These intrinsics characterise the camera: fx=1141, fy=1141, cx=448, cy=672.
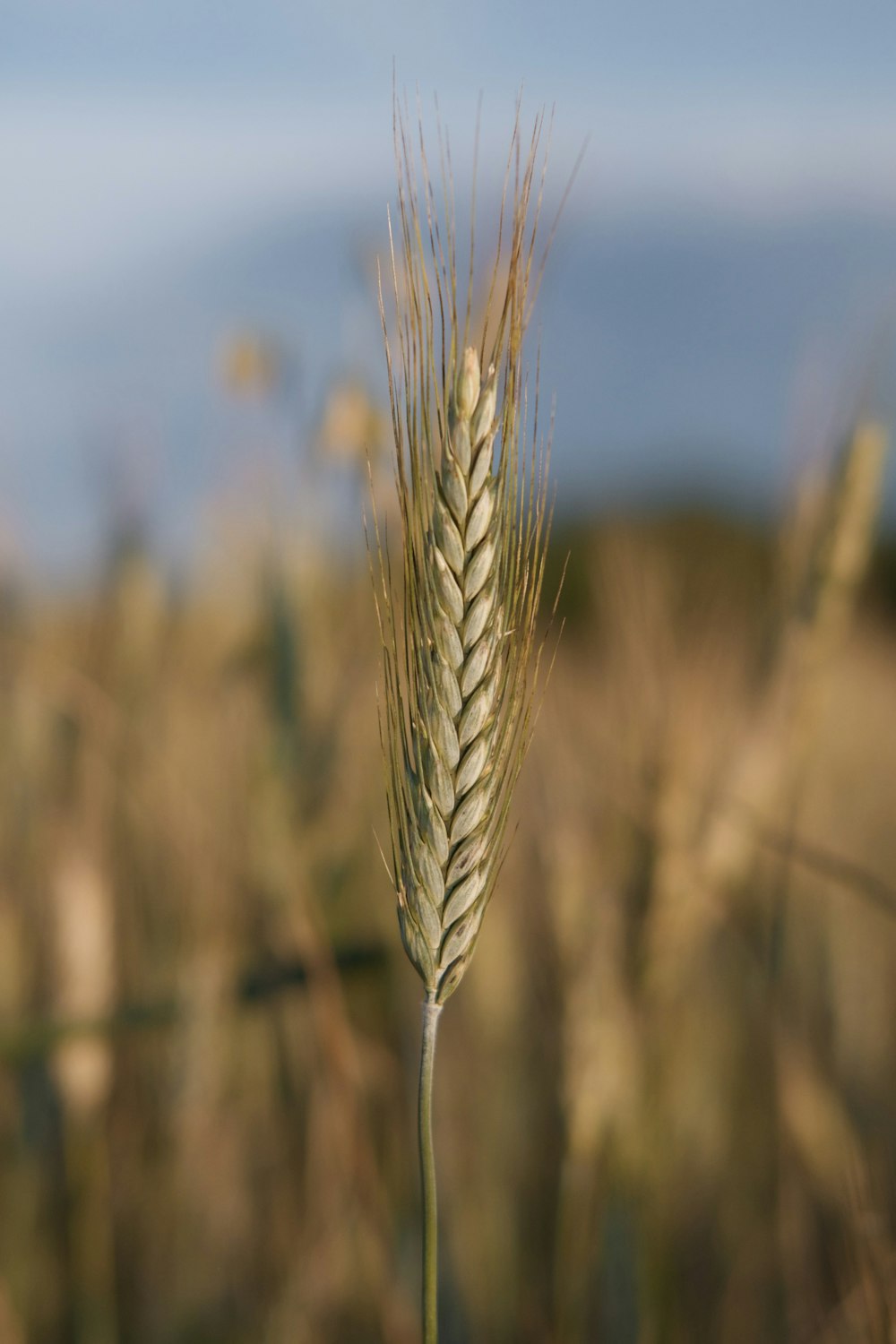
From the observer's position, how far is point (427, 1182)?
522 mm

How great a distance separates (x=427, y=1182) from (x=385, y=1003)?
124 cm

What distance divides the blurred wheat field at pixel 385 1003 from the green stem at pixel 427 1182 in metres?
0.51

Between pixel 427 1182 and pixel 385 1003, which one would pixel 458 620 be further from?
pixel 385 1003

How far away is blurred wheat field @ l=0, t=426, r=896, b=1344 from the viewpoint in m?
1.31

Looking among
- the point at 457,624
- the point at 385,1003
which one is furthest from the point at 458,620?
the point at 385,1003

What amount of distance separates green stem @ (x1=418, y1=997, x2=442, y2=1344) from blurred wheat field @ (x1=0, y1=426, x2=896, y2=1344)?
0.51m

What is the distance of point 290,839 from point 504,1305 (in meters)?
0.77

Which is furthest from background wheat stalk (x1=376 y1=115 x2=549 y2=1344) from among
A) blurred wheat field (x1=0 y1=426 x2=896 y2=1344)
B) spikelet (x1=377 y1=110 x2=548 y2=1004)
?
blurred wheat field (x1=0 y1=426 x2=896 y2=1344)

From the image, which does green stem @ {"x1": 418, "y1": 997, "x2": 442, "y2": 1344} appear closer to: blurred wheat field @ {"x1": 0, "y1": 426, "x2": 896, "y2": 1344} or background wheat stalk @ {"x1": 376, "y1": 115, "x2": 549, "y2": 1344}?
background wheat stalk @ {"x1": 376, "y1": 115, "x2": 549, "y2": 1344}

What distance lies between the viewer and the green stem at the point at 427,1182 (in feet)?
1.68

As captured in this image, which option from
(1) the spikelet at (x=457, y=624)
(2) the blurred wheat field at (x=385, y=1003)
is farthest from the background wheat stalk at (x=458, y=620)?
(2) the blurred wheat field at (x=385, y=1003)

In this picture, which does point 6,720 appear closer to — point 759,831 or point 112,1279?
point 112,1279

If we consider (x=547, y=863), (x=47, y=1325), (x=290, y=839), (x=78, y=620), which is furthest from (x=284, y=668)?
(x=47, y=1325)

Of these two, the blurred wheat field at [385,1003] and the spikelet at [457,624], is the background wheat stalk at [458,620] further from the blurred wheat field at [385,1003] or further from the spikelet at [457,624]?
the blurred wheat field at [385,1003]
